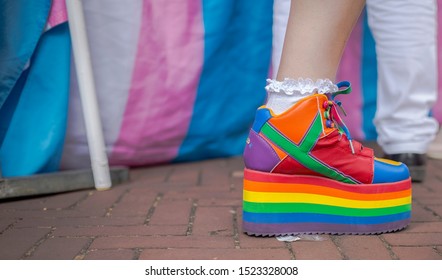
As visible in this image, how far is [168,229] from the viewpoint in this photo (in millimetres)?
1374

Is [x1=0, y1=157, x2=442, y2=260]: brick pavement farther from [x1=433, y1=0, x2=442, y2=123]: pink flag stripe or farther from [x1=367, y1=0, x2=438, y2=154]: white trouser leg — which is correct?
[x1=433, y1=0, x2=442, y2=123]: pink flag stripe

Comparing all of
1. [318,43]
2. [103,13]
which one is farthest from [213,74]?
[318,43]

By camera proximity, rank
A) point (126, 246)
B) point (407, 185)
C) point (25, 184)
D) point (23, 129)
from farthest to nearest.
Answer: point (23, 129) < point (25, 184) < point (407, 185) < point (126, 246)

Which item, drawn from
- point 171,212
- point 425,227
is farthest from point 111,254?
point 425,227

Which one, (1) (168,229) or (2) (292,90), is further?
(1) (168,229)

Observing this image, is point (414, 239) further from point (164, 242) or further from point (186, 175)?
point (186, 175)

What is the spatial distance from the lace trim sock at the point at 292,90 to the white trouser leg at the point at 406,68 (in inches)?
24.1

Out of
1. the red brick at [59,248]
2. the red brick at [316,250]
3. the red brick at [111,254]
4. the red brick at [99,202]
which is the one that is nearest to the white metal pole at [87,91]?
the red brick at [99,202]

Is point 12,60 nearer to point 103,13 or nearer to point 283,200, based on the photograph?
point 103,13

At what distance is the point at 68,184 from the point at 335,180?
84 cm

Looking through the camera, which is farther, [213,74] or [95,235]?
[213,74]

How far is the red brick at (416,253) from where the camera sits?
1163 millimetres

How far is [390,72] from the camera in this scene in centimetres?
184

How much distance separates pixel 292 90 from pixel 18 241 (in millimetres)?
660
